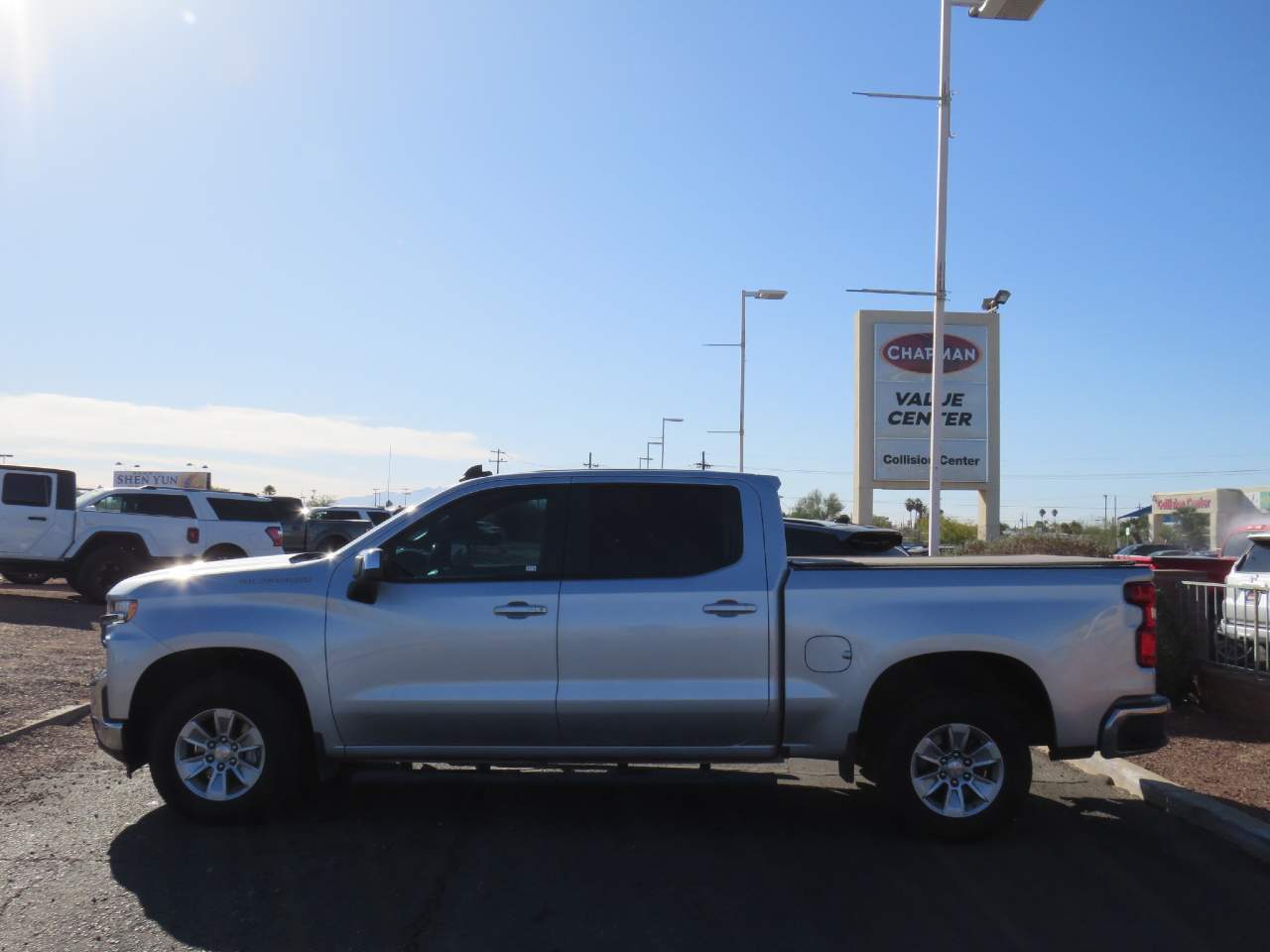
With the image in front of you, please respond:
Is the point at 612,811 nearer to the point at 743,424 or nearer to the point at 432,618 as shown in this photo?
the point at 432,618

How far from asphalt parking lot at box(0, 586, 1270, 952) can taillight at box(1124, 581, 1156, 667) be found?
106cm

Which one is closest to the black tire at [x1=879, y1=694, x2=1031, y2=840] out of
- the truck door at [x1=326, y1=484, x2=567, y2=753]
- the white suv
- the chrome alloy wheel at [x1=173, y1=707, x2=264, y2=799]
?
the truck door at [x1=326, y1=484, x2=567, y2=753]

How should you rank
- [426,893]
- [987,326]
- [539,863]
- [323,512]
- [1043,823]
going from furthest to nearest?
[987,326]
[323,512]
[1043,823]
[539,863]
[426,893]

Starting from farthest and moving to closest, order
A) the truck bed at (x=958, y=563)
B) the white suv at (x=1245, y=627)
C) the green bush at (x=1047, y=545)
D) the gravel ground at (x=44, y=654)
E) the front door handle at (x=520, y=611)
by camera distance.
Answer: the green bush at (x=1047, y=545) → the white suv at (x=1245, y=627) → the gravel ground at (x=44, y=654) → the truck bed at (x=958, y=563) → the front door handle at (x=520, y=611)

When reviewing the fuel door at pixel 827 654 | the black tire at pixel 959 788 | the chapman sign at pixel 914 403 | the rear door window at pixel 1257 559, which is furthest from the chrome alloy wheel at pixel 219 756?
the chapman sign at pixel 914 403

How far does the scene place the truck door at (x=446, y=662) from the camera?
6.07m

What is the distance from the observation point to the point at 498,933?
471 centimetres

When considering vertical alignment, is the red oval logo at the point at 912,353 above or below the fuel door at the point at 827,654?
above

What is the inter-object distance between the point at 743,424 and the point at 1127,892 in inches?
1128

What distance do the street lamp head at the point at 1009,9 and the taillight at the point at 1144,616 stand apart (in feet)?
28.0

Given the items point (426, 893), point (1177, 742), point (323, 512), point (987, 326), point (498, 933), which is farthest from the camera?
point (987, 326)

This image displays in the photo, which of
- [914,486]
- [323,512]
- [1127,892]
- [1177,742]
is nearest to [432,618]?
[1127,892]

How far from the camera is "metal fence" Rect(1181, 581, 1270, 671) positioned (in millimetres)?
9472

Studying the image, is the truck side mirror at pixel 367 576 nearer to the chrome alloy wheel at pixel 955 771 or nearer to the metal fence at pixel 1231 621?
the chrome alloy wheel at pixel 955 771
